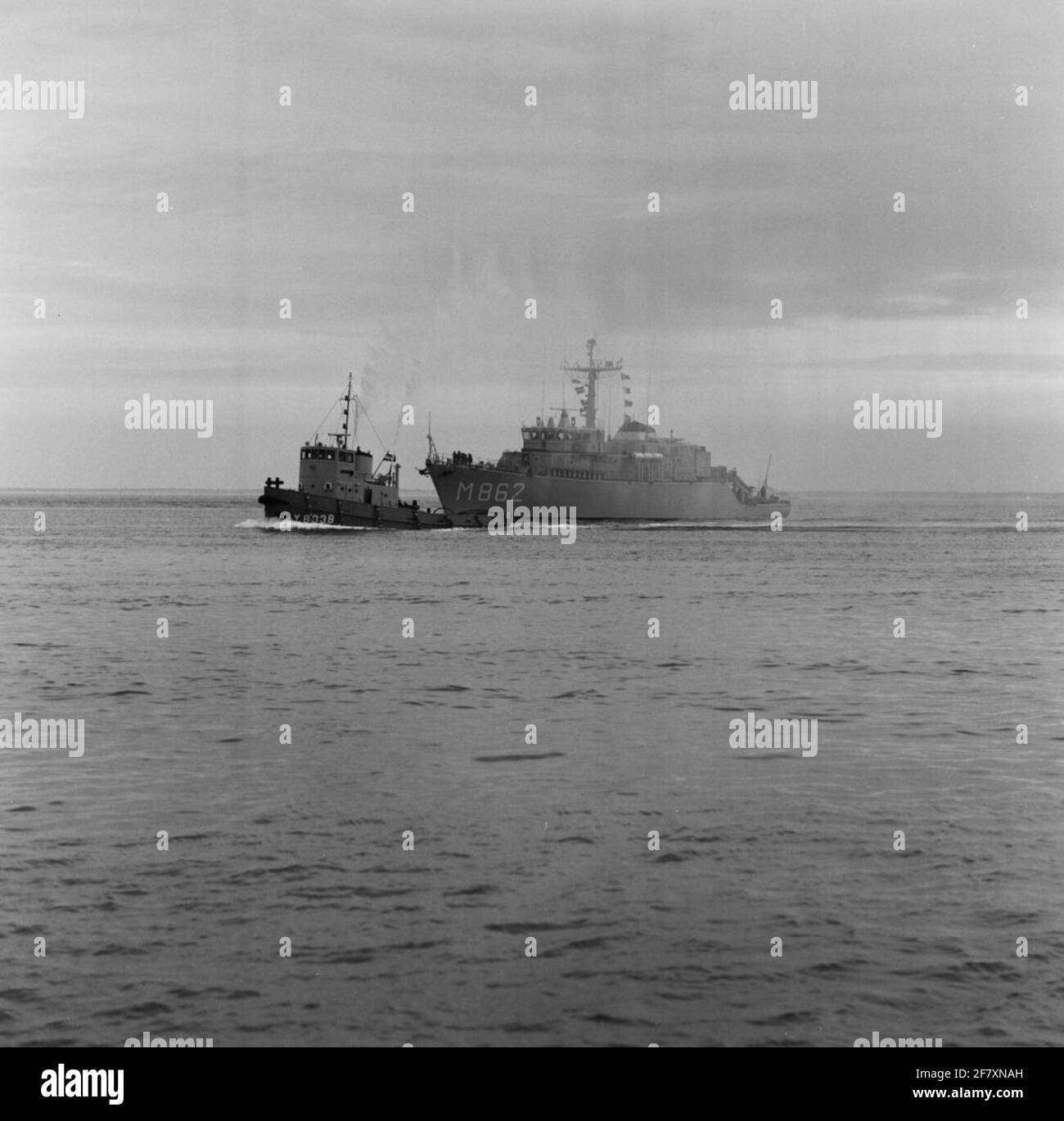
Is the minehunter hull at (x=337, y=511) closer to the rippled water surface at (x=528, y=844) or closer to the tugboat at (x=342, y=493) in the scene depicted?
the tugboat at (x=342, y=493)

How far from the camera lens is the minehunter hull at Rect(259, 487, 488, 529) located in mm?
96188

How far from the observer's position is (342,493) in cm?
9600

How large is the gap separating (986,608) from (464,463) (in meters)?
73.9

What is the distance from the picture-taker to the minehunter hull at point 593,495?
116 metres

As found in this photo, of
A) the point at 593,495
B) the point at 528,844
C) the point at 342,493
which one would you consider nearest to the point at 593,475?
the point at 593,495

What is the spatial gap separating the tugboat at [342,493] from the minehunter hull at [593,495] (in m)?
14.1

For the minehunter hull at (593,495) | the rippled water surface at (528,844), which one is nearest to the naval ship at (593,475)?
the minehunter hull at (593,495)

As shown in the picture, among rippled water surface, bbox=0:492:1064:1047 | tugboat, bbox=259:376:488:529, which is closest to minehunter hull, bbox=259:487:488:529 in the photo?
tugboat, bbox=259:376:488:529

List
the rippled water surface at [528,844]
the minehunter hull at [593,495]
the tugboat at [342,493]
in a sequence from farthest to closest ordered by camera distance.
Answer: the minehunter hull at [593,495] → the tugboat at [342,493] → the rippled water surface at [528,844]

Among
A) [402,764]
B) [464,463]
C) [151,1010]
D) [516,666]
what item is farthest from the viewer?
[464,463]

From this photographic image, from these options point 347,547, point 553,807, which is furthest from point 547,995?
point 347,547

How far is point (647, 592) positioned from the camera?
2053 inches

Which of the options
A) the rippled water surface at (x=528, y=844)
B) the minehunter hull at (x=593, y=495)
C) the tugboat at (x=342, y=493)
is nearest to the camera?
the rippled water surface at (x=528, y=844)
